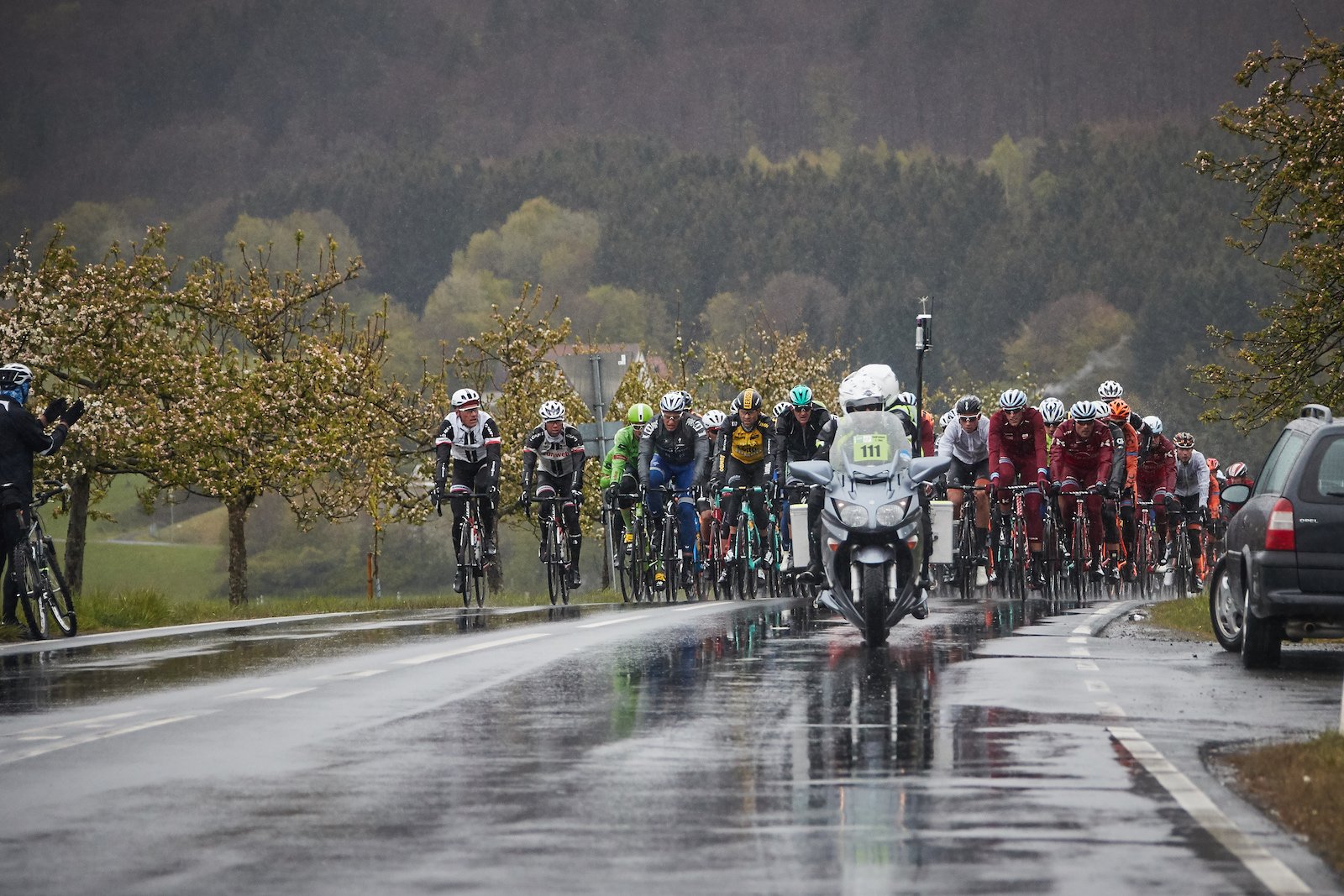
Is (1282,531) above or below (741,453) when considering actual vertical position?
below

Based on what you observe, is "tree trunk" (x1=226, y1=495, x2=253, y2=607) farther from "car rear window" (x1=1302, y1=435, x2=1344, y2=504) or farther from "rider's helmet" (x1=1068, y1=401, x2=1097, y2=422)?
"car rear window" (x1=1302, y1=435, x2=1344, y2=504)

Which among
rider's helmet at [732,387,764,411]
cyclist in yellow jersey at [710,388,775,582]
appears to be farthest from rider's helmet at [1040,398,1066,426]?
rider's helmet at [732,387,764,411]

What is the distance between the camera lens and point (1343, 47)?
95.6ft

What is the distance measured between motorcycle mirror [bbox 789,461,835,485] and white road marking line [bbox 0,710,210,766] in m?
5.50

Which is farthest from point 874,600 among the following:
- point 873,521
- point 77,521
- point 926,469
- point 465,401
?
point 77,521

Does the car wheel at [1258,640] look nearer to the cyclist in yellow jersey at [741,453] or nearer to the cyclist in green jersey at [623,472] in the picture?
the cyclist in yellow jersey at [741,453]

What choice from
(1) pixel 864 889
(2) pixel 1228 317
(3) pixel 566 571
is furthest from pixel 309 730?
(2) pixel 1228 317

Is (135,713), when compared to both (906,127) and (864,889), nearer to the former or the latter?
(864,889)

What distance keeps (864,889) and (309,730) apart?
15.2ft

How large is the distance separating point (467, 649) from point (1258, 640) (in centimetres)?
560

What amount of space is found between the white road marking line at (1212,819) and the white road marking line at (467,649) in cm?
569

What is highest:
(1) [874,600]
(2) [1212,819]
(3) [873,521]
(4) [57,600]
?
(3) [873,521]

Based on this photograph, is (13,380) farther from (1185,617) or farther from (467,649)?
(1185,617)

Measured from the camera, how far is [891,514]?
14.6 m
